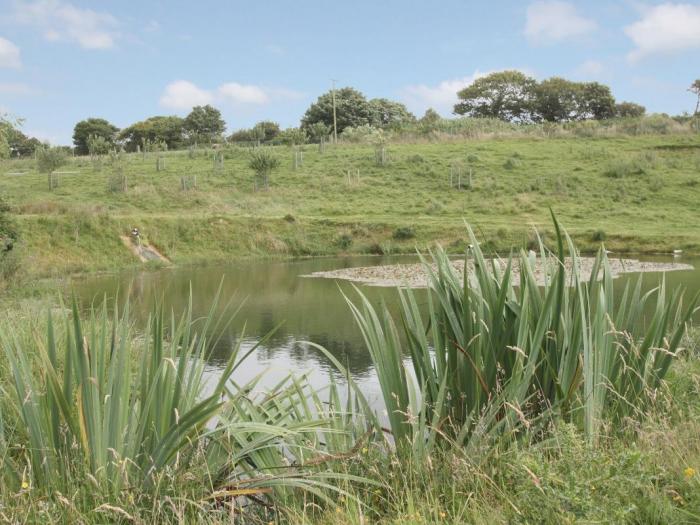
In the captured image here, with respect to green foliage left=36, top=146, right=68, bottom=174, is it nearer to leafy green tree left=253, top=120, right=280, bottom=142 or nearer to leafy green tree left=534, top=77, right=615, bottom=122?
leafy green tree left=253, top=120, right=280, bottom=142

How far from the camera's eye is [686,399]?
493 cm

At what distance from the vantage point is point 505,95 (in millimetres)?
74750

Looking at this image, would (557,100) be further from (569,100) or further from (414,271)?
(414,271)

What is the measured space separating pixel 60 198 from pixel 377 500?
110 feet

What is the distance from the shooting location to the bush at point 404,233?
30.2m

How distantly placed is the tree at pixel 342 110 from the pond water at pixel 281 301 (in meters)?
41.9

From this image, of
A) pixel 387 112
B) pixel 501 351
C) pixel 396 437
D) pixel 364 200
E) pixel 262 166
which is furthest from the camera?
pixel 387 112

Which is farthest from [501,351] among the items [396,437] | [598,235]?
[598,235]

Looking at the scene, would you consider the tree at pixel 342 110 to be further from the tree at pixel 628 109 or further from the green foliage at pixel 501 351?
the green foliage at pixel 501 351

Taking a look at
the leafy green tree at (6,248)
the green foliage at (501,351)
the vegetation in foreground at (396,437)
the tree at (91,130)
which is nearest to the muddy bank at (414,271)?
the leafy green tree at (6,248)

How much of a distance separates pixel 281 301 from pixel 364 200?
747 inches

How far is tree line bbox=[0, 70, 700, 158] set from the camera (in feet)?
229

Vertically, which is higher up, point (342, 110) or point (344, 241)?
point (342, 110)

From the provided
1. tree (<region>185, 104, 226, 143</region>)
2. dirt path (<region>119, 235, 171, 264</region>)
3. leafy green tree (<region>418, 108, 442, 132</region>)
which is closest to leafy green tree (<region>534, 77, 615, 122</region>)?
leafy green tree (<region>418, 108, 442, 132</region>)
